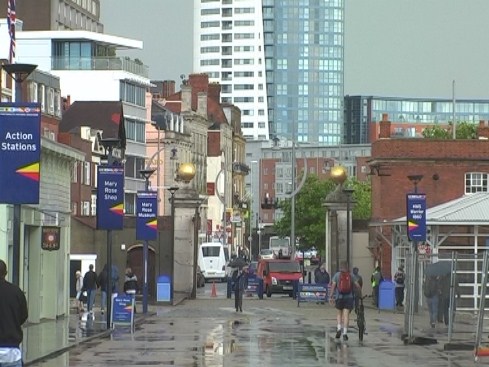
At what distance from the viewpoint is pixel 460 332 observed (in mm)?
33344

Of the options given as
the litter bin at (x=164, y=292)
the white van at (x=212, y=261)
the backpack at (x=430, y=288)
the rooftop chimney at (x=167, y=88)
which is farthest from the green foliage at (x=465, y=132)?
the backpack at (x=430, y=288)

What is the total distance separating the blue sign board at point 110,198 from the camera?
138 ft

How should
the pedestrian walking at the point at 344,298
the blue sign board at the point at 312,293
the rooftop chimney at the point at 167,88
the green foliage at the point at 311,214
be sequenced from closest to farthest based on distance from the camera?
the pedestrian walking at the point at 344,298 → the blue sign board at the point at 312,293 → the green foliage at the point at 311,214 → the rooftop chimney at the point at 167,88

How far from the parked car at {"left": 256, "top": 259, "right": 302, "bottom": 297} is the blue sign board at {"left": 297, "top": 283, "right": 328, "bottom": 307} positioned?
1142 cm

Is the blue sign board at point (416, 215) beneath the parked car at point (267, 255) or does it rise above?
above

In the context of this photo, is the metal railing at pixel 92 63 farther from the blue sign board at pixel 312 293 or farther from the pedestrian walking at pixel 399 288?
the pedestrian walking at pixel 399 288

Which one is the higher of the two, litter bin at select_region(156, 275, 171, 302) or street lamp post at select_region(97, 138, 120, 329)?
street lamp post at select_region(97, 138, 120, 329)

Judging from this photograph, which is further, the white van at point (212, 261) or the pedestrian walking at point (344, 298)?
the white van at point (212, 261)

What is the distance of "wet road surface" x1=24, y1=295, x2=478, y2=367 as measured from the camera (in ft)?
94.3

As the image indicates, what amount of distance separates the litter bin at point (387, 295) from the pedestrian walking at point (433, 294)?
936 inches

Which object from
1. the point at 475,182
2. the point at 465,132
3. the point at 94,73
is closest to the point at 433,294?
the point at 475,182

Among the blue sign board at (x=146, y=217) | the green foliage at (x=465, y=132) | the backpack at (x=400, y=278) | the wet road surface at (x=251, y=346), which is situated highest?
the green foliage at (x=465, y=132)

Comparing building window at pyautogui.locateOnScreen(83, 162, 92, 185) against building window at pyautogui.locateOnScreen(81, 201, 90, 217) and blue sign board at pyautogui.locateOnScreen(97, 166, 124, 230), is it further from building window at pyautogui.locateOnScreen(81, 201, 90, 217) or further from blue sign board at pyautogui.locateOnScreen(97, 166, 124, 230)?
blue sign board at pyautogui.locateOnScreen(97, 166, 124, 230)

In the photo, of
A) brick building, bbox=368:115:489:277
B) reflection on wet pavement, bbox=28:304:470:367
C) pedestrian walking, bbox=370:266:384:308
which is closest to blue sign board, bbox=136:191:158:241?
reflection on wet pavement, bbox=28:304:470:367
